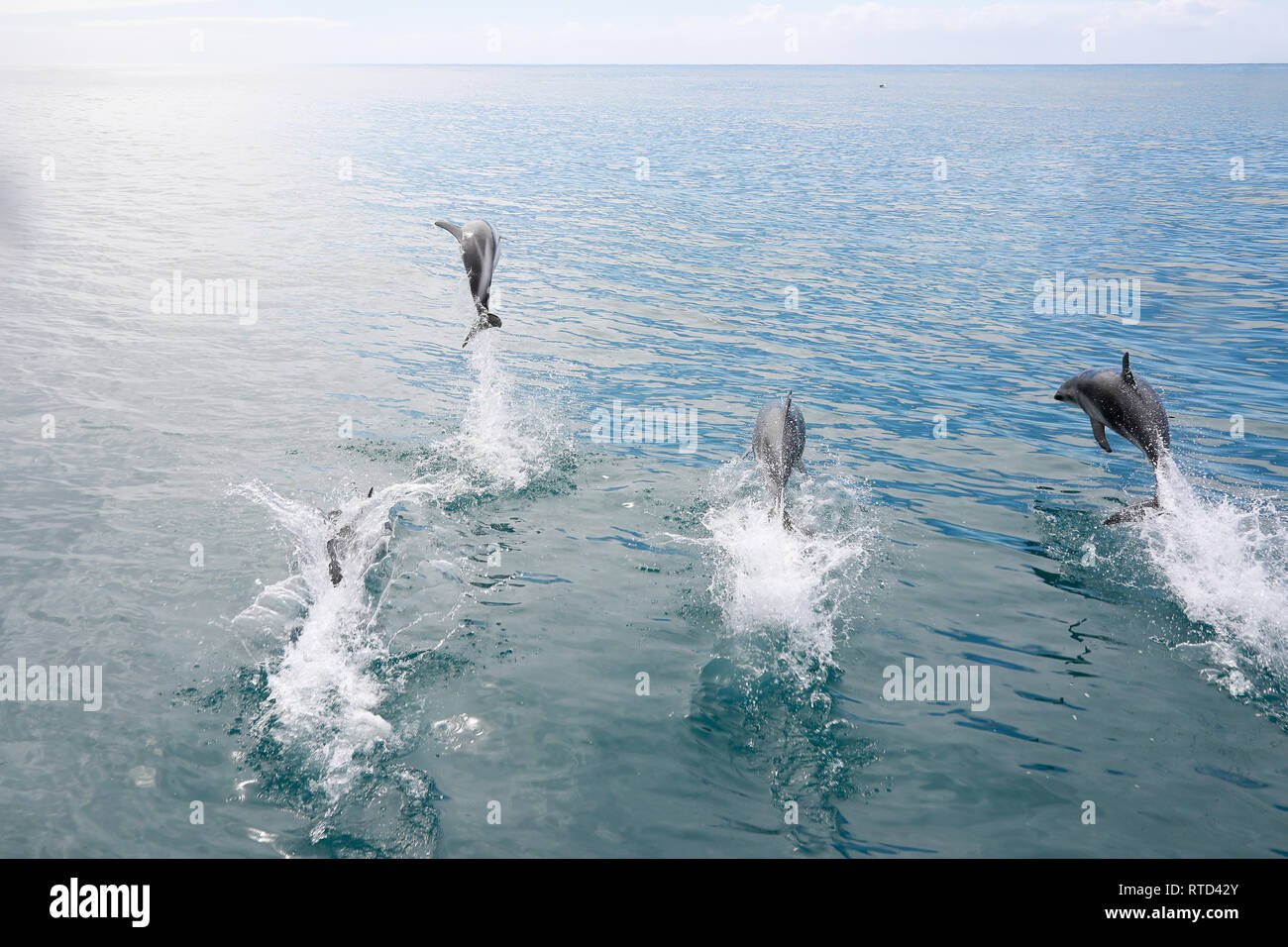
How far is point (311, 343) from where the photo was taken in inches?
896

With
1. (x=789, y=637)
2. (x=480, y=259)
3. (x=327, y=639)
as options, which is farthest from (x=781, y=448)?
(x=480, y=259)

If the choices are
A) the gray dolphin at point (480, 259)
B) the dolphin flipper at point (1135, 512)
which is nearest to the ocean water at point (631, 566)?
the dolphin flipper at point (1135, 512)

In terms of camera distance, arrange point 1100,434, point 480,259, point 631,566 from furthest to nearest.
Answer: point 480,259 → point 1100,434 → point 631,566

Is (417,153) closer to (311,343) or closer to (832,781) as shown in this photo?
(311,343)

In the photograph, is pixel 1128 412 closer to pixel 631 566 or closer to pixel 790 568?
pixel 790 568

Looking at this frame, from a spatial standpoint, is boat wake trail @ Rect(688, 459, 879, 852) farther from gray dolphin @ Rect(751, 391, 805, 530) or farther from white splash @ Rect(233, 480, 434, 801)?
white splash @ Rect(233, 480, 434, 801)

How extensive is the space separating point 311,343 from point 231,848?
17047 mm

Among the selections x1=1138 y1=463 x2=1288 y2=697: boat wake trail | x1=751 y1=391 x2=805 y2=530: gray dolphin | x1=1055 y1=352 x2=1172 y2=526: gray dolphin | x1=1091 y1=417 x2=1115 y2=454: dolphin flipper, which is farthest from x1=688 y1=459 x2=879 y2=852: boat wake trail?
x1=1138 y1=463 x2=1288 y2=697: boat wake trail

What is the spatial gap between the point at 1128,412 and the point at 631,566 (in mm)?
7796

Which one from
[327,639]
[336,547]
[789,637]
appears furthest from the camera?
[336,547]

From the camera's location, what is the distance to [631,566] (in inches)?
499

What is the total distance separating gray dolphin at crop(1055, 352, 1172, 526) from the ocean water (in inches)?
32.8

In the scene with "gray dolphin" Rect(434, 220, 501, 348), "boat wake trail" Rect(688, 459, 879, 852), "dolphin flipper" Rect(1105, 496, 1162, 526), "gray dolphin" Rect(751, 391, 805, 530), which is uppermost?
"gray dolphin" Rect(434, 220, 501, 348)

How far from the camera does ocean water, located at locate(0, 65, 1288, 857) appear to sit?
8523 millimetres
